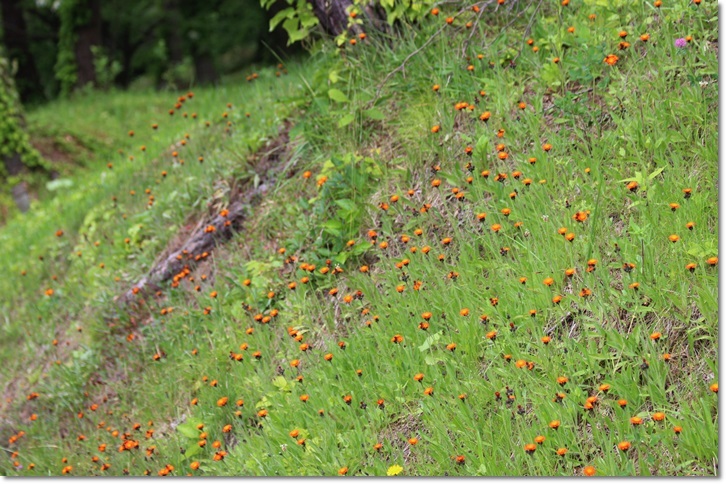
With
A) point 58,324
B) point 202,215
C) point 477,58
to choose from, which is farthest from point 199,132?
point 477,58

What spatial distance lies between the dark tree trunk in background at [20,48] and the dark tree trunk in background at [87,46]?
3.31 meters

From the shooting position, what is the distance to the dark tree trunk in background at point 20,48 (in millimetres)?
20938

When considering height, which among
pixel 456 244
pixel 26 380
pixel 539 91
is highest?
pixel 539 91

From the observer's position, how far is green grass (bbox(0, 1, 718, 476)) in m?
2.94

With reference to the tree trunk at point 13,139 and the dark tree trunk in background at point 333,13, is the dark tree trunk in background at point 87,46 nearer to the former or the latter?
the tree trunk at point 13,139

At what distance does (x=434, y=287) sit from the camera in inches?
147

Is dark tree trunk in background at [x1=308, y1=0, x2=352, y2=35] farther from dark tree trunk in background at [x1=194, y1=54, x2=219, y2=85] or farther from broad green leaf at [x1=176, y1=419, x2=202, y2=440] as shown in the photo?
dark tree trunk in background at [x1=194, y1=54, x2=219, y2=85]

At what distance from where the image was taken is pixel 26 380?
584 centimetres

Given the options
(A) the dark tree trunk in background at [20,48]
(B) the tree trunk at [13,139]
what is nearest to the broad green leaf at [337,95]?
(B) the tree trunk at [13,139]

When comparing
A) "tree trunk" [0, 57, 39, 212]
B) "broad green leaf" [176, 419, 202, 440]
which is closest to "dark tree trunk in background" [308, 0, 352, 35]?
"broad green leaf" [176, 419, 202, 440]

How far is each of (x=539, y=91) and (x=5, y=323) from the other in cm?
497

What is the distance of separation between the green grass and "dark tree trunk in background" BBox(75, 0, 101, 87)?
1309 cm

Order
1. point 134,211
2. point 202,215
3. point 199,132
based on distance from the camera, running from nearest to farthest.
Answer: point 202,215 < point 134,211 < point 199,132

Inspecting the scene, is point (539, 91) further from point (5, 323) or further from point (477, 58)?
point (5, 323)
